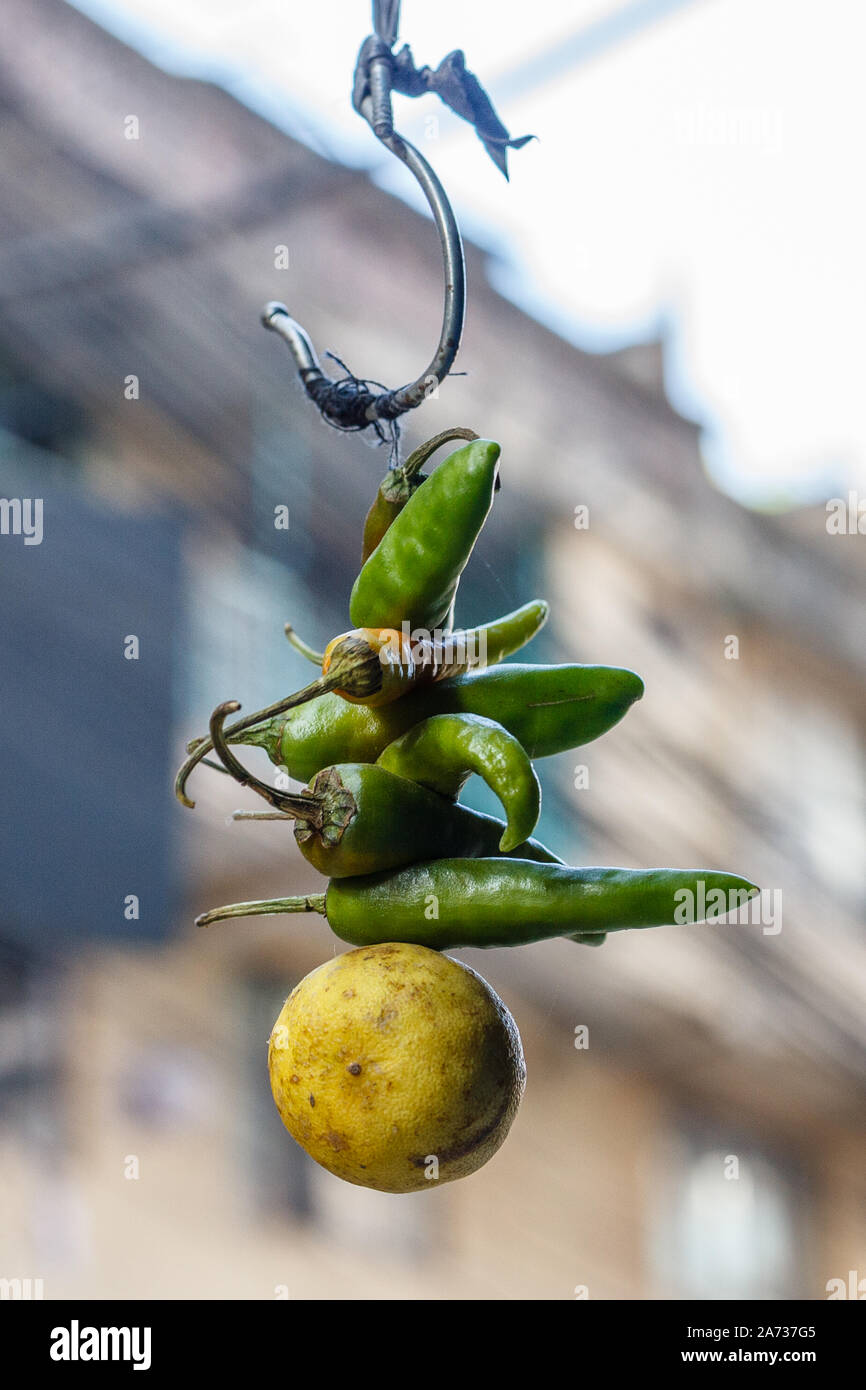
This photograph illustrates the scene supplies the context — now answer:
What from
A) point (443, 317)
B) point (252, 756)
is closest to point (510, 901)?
point (443, 317)

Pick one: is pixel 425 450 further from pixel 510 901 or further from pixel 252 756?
pixel 252 756

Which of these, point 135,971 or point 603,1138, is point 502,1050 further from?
point 603,1138

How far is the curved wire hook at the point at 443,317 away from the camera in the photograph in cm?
60

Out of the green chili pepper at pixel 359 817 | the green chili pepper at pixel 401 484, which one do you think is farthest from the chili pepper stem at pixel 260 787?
the green chili pepper at pixel 401 484

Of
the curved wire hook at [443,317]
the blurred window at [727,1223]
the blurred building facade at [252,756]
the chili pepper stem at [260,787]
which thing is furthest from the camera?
the blurred window at [727,1223]

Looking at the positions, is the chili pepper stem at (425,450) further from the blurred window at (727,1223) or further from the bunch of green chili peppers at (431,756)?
the blurred window at (727,1223)

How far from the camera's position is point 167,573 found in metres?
1.80

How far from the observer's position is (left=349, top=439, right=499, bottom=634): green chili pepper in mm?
516

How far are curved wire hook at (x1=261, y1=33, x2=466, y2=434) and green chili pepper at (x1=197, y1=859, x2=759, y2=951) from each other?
0.77ft

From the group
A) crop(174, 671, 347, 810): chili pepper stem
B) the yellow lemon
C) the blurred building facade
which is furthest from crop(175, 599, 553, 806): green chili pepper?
the blurred building facade

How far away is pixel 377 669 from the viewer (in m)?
0.52

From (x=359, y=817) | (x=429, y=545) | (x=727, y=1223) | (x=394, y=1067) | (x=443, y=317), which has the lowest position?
(x=727, y=1223)

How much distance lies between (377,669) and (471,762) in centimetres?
6

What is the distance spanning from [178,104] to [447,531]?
4.83 feet
